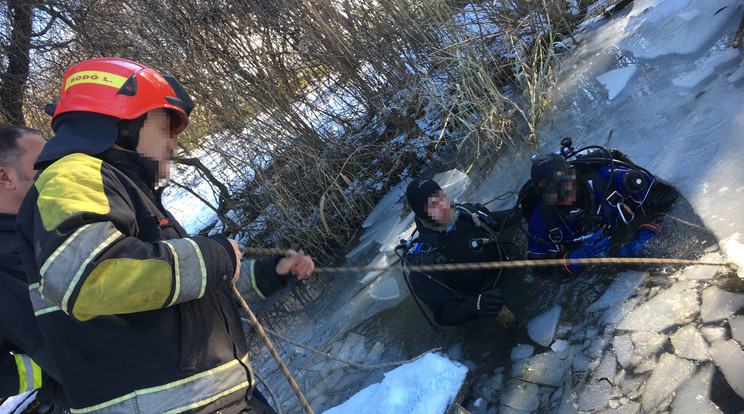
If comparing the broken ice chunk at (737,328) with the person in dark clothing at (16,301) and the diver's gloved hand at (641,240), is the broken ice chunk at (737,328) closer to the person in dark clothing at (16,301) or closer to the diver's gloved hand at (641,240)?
the diver's gloved hand at (641,240)

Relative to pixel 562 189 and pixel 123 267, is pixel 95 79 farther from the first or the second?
pixel 562 189

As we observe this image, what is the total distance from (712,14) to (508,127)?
6.88 feet

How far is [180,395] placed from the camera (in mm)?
1653

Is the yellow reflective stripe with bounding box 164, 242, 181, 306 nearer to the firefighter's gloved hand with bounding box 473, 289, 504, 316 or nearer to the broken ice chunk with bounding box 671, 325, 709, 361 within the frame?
the firefighter's gloved hand with bounding box 473, 289, 504, 316

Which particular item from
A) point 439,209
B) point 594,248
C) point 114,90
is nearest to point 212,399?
point 114,90

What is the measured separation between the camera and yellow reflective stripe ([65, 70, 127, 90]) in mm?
1726

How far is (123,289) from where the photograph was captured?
138 cm

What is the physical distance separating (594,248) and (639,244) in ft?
0.89

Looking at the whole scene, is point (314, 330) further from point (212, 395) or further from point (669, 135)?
point (669, 135)

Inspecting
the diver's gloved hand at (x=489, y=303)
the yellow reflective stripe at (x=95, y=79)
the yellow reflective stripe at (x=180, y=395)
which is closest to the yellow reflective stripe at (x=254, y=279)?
the yellow reflective stripe at (x=180, y=395)

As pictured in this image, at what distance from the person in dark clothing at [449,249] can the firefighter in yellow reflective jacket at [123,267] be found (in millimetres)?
1762

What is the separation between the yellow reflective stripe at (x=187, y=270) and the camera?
1.50 metres

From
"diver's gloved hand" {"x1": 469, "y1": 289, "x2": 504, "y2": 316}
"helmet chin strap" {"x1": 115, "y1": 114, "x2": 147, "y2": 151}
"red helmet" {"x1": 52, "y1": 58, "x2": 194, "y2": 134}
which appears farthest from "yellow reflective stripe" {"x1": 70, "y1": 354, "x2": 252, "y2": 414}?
"diver's gloved hand" {"x1": 469, "y1": 289, "x2": 504, "y2": 316}

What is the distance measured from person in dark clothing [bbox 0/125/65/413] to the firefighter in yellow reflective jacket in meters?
0.37
